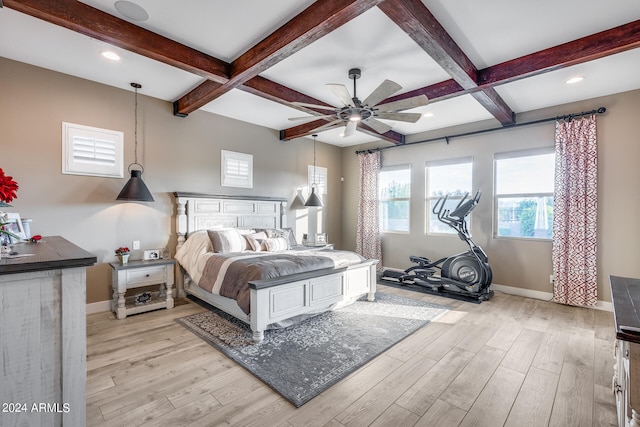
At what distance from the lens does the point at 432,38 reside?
2.47 metres

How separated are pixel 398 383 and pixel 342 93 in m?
2.64

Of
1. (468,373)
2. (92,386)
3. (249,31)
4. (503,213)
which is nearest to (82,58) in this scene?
(249,31)

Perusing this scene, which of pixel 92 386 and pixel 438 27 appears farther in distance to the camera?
pixel 438 27

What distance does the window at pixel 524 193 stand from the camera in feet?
15.1

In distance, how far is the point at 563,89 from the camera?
390 cm

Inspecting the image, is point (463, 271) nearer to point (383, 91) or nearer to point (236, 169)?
point (383, 91)

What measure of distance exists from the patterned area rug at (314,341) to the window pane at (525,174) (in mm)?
2430

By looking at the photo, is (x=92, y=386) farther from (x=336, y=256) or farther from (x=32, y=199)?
(x=336, y=256)

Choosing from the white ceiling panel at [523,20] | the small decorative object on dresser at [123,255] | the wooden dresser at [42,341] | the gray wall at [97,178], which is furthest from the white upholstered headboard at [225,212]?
the white ceiling panel at [523,20]

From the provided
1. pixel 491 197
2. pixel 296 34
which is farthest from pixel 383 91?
pixel 491 197

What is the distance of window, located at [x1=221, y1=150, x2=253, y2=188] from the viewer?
200 inches

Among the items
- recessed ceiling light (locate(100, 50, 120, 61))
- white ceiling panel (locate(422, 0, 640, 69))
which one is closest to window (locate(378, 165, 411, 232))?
white ceiling panel (locate(422, 0, 640, 69))

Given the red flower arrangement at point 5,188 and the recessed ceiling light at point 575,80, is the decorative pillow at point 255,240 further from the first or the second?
the recessed ceiling light at point 575,80

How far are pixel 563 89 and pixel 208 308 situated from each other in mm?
5577
